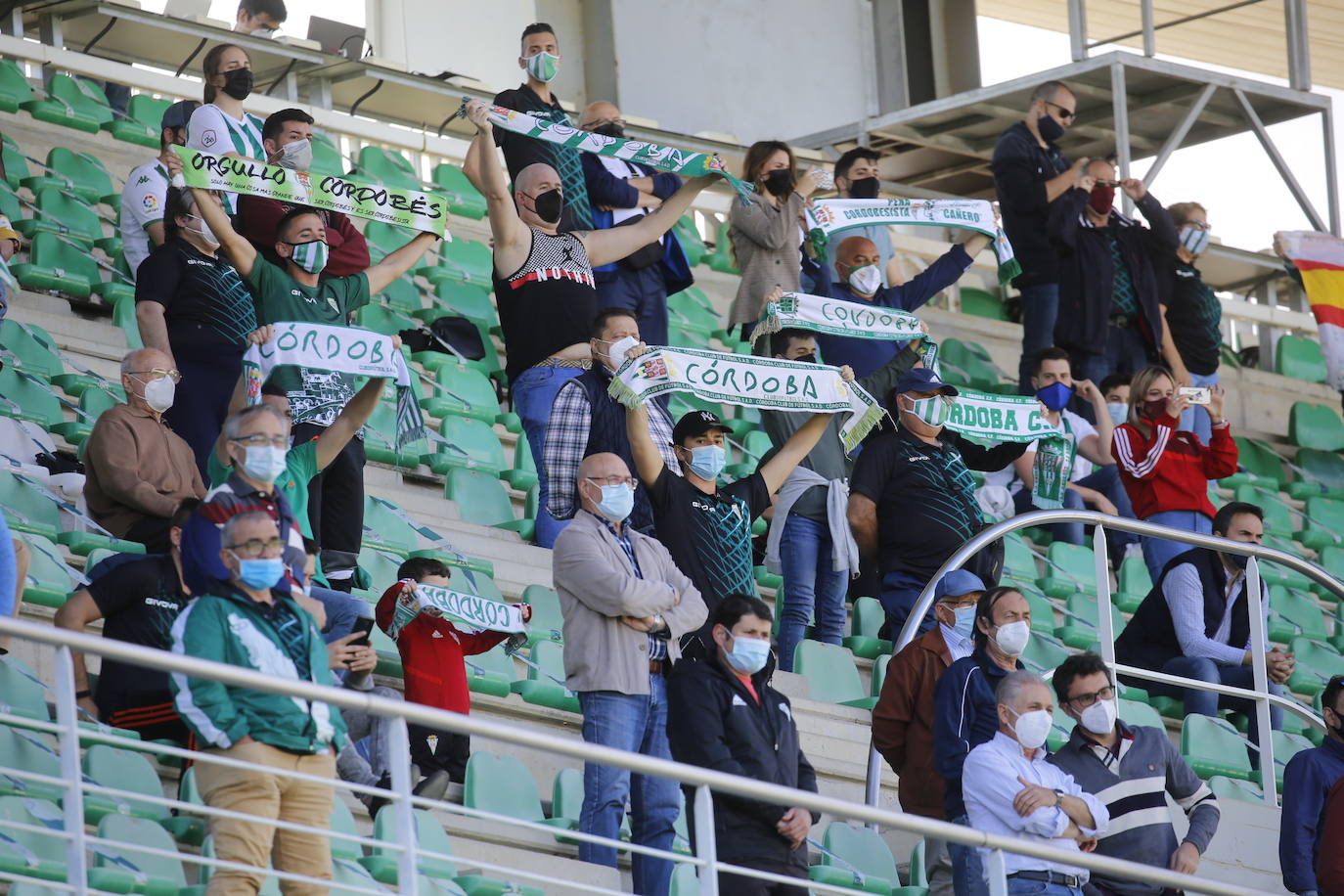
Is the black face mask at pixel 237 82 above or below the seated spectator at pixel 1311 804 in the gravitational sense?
above

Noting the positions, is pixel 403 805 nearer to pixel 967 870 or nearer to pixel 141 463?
pixel 967 870

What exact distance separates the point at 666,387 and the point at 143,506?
1774 mm

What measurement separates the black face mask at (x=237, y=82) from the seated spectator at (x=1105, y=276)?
13.5 ft

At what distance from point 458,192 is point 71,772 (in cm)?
813

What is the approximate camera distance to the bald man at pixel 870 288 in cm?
984

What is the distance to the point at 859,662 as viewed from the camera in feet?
29.5

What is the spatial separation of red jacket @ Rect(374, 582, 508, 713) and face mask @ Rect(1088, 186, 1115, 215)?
5.30m

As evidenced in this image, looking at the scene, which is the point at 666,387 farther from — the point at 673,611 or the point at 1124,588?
the point at 1124,588

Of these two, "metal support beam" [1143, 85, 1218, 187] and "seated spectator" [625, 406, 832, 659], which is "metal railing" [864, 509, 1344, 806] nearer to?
"seated spectator" [625, 406, 832, 659]

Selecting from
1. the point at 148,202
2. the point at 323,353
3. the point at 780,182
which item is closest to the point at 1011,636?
the point at 323,353

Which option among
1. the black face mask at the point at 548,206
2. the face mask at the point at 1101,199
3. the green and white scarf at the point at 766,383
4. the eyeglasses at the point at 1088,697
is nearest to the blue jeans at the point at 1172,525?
the green and white scarf at the point at 766,383

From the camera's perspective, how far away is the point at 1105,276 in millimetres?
11289

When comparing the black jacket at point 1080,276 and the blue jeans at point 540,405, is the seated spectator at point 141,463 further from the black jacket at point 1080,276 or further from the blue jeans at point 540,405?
the black jacket at point 1080,276

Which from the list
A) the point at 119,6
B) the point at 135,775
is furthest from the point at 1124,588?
the point at 119,6
